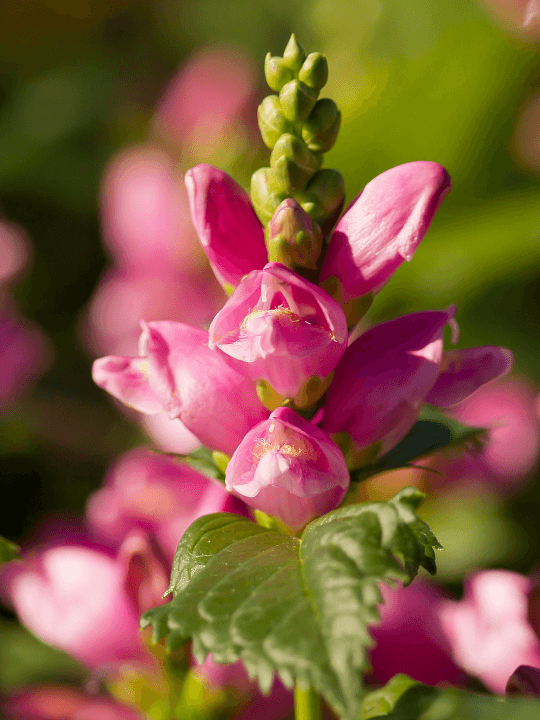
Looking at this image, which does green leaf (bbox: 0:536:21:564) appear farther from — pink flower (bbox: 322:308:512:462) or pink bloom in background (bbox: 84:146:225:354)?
pink bloom in background (bbox: 84:146:225:354)

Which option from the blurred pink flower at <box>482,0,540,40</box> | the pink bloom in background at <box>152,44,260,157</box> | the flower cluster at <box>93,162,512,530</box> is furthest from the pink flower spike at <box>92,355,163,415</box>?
the pink bloom in background at <box>152,44,260,157</box>

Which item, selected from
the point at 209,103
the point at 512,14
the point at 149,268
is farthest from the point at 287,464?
the point at 209,103

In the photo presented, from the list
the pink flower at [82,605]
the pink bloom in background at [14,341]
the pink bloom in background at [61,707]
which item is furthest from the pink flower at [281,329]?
the pink bloom in background at [14,341]

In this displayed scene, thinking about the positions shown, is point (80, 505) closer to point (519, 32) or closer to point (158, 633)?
point (158, 633)

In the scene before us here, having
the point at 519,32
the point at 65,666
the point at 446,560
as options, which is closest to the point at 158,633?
the point at 65,666

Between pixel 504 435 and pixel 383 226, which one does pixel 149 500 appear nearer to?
pixel 383 226
